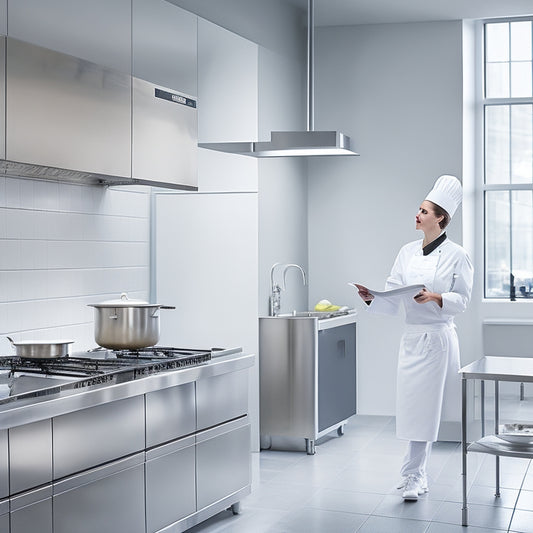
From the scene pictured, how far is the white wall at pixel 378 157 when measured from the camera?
6805 mm

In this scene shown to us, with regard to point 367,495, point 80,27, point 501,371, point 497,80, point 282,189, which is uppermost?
point 497,80

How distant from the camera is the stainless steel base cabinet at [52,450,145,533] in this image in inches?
119

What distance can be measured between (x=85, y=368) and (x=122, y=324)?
0.39m

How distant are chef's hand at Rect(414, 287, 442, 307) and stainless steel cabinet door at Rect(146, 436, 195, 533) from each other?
4.85 feet

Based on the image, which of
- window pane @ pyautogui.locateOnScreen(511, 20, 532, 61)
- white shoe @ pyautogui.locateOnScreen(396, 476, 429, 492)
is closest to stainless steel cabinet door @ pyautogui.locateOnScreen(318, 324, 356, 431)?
white shoe @ pyautogui.locateOnScreen(396, 476, 429, 492)

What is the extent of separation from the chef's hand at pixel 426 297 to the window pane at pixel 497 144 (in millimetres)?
3254

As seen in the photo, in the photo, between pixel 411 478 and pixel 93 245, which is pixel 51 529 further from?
pixel 411 478

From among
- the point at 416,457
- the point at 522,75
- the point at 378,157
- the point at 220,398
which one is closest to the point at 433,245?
the point at 416,457

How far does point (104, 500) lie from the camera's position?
324 cm

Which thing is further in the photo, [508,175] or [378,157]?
[508,175]

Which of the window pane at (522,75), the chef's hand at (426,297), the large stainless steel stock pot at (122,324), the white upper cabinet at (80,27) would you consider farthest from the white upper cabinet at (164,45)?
the window pane at (522,75)

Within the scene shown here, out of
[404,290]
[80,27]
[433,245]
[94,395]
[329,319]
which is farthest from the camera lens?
[329,319]

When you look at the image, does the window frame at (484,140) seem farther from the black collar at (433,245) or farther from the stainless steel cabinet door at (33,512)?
the stainless steel cabinet door at (33,512)

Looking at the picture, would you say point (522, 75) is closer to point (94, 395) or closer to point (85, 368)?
point (85, 368)
